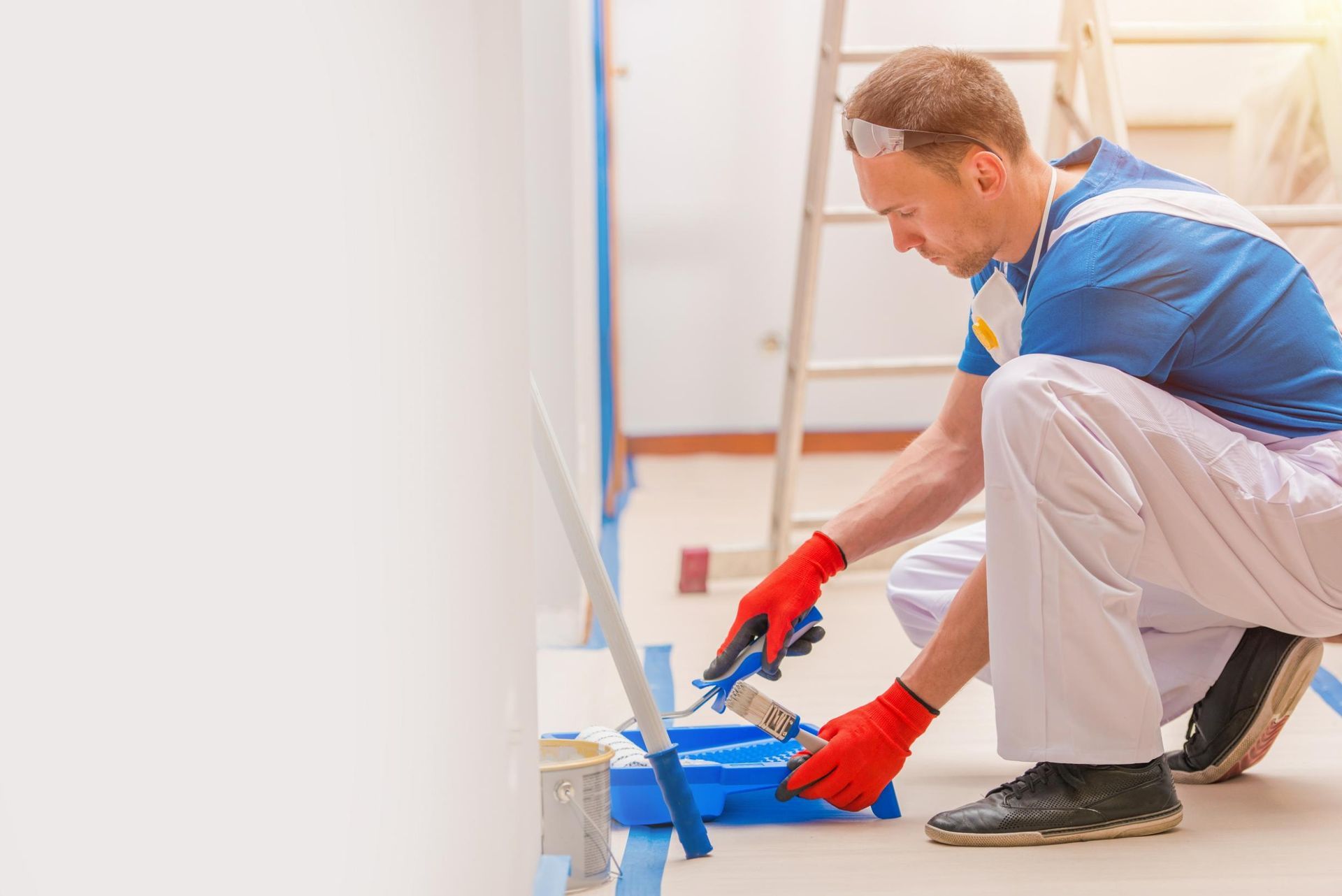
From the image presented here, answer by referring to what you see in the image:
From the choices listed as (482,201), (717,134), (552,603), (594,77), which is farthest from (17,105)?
(717,134)

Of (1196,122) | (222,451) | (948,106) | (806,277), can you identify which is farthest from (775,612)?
(1196,122)

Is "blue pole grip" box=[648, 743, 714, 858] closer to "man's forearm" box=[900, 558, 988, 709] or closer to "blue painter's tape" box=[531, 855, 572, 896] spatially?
"blue painter's tape" box=[531, 855, 572, 896]

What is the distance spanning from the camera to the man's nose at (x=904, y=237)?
160cm

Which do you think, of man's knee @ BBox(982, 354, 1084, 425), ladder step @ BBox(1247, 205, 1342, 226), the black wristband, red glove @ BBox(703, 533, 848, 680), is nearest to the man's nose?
man's knee @ BBox(982, 354, 1084, 425)

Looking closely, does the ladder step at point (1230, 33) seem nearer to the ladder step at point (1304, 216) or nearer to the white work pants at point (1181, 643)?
the ladder step at point (1304, 216)

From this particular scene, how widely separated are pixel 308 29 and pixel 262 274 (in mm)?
119

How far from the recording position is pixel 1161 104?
493cm

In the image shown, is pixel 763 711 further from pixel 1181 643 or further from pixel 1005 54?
pixel 1005 54

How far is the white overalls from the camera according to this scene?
134 cm

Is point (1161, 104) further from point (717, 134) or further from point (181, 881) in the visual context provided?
point (181, 881)

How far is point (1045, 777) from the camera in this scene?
1.39m

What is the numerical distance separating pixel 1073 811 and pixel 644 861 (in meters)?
0.50

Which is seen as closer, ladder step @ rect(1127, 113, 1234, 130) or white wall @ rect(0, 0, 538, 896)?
white wall @ rect(0, 0, 538, 896)

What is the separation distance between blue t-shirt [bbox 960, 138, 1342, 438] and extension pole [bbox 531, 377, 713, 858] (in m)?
0.61
